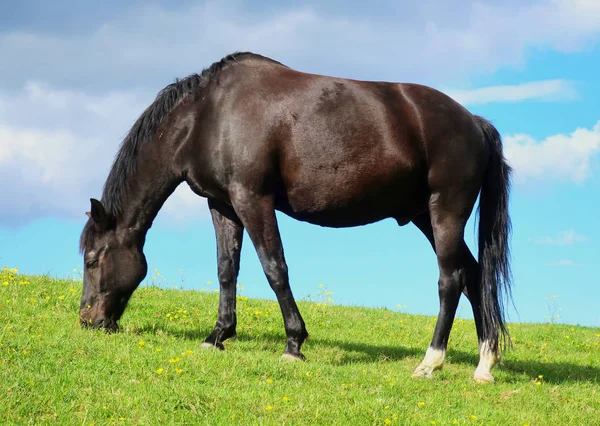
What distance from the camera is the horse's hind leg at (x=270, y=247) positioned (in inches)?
316

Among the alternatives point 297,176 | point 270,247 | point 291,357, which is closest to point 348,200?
point 297,176

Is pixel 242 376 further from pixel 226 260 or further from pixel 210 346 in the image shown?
pixel 226 260

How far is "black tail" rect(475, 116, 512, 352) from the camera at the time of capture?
8891mm

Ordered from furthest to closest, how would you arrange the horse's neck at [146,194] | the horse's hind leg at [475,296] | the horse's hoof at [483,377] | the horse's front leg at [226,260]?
the horse's front leg at [226,260] → the horse's neck at [146,194] → the horse's hind leg at [475,296] → the horse's hoof at [483,377]

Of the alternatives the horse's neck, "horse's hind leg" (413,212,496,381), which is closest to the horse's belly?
"horse's hind leg" (413,212,496,381)

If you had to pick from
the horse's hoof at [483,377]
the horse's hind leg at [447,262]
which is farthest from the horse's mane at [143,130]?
the horse's hoof at [483,377]

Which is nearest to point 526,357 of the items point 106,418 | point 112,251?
point 112,251

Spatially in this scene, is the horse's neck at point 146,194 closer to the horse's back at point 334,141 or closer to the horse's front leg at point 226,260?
the horse's front leg at point 226,260

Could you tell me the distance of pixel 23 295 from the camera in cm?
1123

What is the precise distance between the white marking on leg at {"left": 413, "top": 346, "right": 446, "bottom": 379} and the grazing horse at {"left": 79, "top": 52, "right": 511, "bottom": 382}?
1cm

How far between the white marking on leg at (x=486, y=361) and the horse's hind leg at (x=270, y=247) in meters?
2.31

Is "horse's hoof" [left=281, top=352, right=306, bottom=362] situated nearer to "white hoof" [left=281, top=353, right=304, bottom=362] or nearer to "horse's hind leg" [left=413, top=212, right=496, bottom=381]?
"white hoof" [left=281, top=353, right=304, bottom=362]

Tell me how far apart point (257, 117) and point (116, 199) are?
2277 mm

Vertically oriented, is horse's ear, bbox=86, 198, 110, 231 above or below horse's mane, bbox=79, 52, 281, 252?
below
